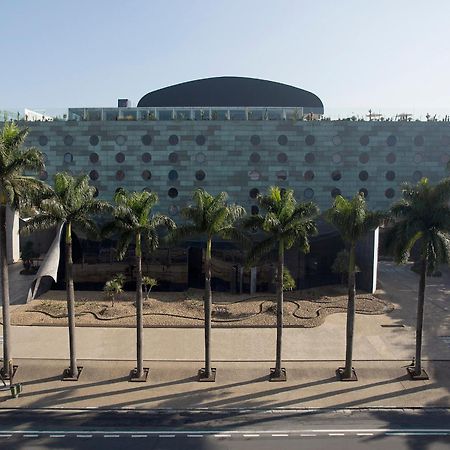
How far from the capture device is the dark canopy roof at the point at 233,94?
74.7 metres

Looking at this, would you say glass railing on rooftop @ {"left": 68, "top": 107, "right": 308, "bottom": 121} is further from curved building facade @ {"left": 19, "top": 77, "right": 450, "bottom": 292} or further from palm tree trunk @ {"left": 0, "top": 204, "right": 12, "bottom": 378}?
palm tree trunk @ {"left": 0, "top": 204, "right": 12, "bottom": 378}

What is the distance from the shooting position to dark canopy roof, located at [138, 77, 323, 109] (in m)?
74.7

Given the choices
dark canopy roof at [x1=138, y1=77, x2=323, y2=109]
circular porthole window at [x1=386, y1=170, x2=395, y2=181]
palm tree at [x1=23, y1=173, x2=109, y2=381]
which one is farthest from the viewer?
dark canopy roof at [x1=138, y1=77, x2=323, y2=109]

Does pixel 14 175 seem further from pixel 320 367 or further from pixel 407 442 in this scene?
pixel 407 442

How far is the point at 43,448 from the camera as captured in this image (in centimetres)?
1800

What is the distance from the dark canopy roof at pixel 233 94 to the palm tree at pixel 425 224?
178 feet

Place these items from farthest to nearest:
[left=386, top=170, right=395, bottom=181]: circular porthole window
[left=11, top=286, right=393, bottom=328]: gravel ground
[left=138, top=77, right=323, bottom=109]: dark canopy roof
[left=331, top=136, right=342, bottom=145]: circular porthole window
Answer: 1. [left=138, top=77, right=323, bottom=109]: dark canopy roof
2. [left=386, top=170, right=395, bottom=181]: circular porthole window
3. [left=331, top=136, right=342, bottom=145]: circular porthole window
4. [left=11, top=286, right=393, bottom=328]: gravel ground

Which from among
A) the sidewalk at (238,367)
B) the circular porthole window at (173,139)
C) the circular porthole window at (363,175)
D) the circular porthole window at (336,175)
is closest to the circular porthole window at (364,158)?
A: the circular porthole window at (363,175)

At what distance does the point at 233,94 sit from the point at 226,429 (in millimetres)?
63434

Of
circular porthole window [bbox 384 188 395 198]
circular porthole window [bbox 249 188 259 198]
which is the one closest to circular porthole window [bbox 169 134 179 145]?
circular porthole window [bbox 249 188 259 198]

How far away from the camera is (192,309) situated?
34.8 metres

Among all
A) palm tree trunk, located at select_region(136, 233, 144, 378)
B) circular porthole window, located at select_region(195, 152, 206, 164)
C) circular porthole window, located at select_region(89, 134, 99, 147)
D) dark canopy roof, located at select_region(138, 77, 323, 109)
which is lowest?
palm tree trunk, located at select_region(136, 233, 144, 378)

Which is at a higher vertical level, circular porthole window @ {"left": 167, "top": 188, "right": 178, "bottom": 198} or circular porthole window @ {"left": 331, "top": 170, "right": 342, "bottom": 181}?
circular porthole window @ {"left": 331, "top": 170, "right": 342, "bottom": 181}

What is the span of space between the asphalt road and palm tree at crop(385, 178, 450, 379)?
682cm
